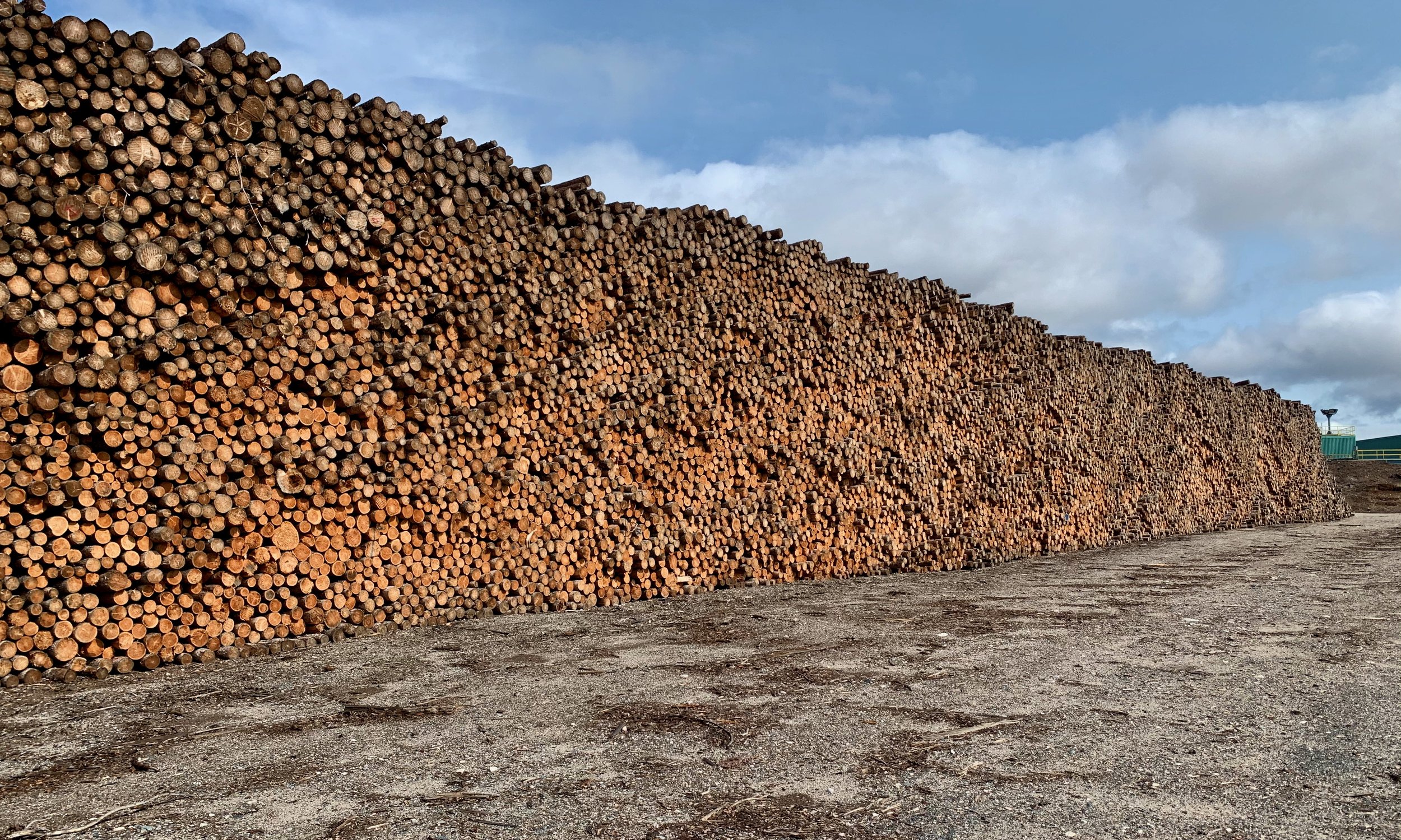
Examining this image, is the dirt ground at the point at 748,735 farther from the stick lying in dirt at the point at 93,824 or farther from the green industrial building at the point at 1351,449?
the green industrial building at the point at 1351,449

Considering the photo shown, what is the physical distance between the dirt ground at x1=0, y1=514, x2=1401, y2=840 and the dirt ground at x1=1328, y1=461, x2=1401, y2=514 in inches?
963

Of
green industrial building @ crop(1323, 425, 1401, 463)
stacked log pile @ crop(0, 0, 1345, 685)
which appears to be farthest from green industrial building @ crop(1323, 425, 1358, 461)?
stacked log pile @ crop(0, 0, 1345, 685)

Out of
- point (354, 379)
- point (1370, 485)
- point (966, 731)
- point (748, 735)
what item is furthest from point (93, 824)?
point (1370, 485)

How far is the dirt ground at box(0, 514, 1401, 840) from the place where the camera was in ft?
8.81

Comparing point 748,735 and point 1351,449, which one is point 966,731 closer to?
point 748,735

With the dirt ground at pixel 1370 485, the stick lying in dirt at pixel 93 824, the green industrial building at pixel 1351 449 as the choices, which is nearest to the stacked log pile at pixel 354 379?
the stick lying in dirt at pixel 93 824

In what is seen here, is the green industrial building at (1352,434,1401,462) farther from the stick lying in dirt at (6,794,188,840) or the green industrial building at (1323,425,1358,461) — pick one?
the stick lying in dirt at (6,794,188,840)

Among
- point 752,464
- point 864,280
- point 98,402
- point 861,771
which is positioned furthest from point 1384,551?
point 98,402

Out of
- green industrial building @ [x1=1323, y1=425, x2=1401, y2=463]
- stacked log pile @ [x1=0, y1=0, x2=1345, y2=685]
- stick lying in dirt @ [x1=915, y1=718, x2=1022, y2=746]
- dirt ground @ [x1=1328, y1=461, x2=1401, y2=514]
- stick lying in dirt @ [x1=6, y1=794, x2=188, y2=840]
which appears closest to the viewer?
stick lying in dirt @ [x1=6, y1=794, x2=188, y2=840]

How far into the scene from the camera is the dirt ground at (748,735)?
2686 millimetres

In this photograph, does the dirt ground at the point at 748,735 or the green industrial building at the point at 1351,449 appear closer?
the dirt ground at the point at 748,735

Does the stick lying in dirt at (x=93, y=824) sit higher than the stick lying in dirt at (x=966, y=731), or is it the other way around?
the stick lying in dirt at (x=93, y=824)

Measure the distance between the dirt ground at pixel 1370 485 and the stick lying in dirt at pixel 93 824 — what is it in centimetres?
2876

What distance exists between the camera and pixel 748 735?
3.49 meters
